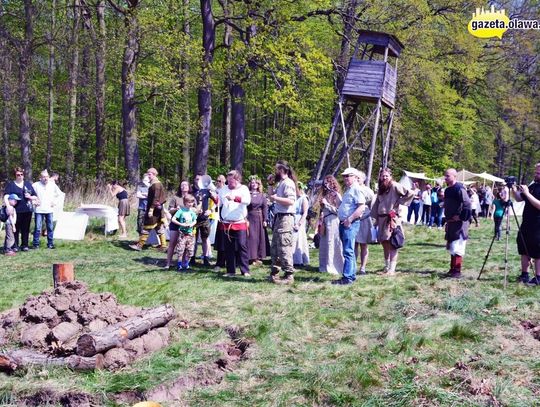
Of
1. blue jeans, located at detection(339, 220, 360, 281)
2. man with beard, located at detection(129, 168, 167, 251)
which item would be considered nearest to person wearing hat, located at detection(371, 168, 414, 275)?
blue jeans, located at detection(339, 220, 360, 281)

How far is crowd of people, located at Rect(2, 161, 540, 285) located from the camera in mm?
8531

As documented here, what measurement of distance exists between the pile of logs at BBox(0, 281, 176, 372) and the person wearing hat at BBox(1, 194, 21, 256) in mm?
6232


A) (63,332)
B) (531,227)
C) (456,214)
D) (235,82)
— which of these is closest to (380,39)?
(235,82)

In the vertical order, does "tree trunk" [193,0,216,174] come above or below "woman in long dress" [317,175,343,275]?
above

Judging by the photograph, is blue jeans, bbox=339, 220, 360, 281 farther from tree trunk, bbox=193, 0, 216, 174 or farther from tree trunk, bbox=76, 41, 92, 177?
tree trunk, bbox=76, 41, 92, 177

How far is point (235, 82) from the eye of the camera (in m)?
19.2

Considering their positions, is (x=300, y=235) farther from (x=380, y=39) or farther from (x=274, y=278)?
(x=380, y=39)

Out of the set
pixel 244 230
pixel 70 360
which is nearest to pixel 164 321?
pixel 70 360

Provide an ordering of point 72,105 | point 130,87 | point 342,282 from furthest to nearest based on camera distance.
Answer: point 72,105, point 130,87, point 342,282

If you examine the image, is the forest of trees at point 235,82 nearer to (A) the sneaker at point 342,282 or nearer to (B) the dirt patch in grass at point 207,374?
(A) the sneaker at point 342,282

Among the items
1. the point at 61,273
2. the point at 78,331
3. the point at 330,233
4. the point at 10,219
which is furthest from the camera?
the point at 10,219

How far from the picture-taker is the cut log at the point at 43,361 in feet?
16.7

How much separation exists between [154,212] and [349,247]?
5656mm

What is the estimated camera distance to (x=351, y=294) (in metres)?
7.81
